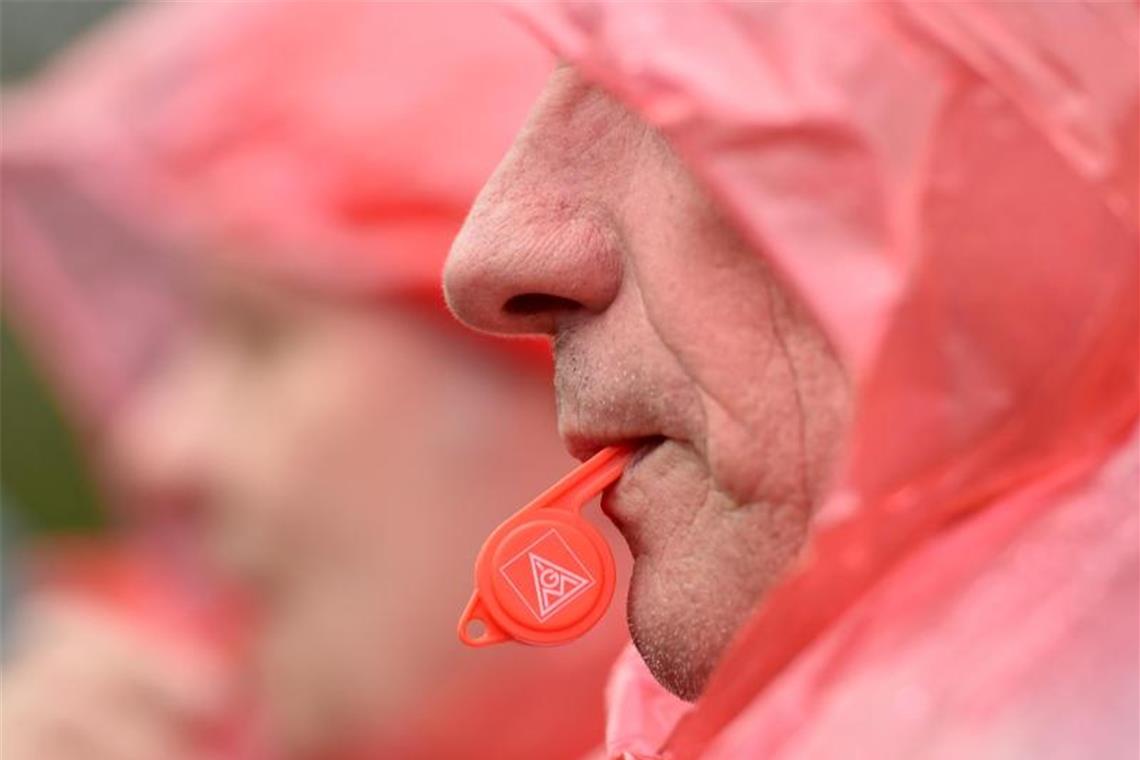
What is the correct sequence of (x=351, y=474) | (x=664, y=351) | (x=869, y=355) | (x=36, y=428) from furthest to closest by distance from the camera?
(x=36, y=428), (x=351, y=474), (x=664, y=351), (x=869, y=355)

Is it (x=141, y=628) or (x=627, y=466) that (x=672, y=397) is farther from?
(x=141, y=628)

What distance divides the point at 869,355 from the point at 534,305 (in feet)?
0.70

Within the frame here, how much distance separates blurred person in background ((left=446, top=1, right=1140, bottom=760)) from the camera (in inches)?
30.3

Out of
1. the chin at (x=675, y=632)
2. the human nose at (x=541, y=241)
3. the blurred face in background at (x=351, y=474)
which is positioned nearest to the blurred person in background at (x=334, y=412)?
the blurred face in background at (x=351, y=474)

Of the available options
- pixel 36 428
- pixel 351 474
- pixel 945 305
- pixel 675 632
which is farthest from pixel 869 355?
pixel 36 428

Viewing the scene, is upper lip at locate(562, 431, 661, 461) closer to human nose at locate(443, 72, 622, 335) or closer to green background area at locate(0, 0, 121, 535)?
human nose at locate(443, 72, 622, 335)

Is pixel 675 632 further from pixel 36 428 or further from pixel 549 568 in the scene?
pixel 36 428

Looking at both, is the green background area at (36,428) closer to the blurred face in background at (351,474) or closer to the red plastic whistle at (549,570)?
the blurred face in background at (351,474)

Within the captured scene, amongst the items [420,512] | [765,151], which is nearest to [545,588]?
[765,151]

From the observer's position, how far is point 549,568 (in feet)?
3.03

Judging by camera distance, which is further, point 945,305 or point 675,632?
point 675,632

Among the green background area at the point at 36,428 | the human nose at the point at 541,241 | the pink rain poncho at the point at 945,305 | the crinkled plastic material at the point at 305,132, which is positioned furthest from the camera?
the green background area at the point at 36,428

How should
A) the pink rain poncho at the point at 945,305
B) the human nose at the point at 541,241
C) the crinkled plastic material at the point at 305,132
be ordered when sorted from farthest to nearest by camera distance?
the crinkled plastic material at the point at 305,132, the human nose at the point at 541,241, the pink rain poncho at the point at 945,305

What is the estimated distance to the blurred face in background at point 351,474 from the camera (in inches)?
62.7
